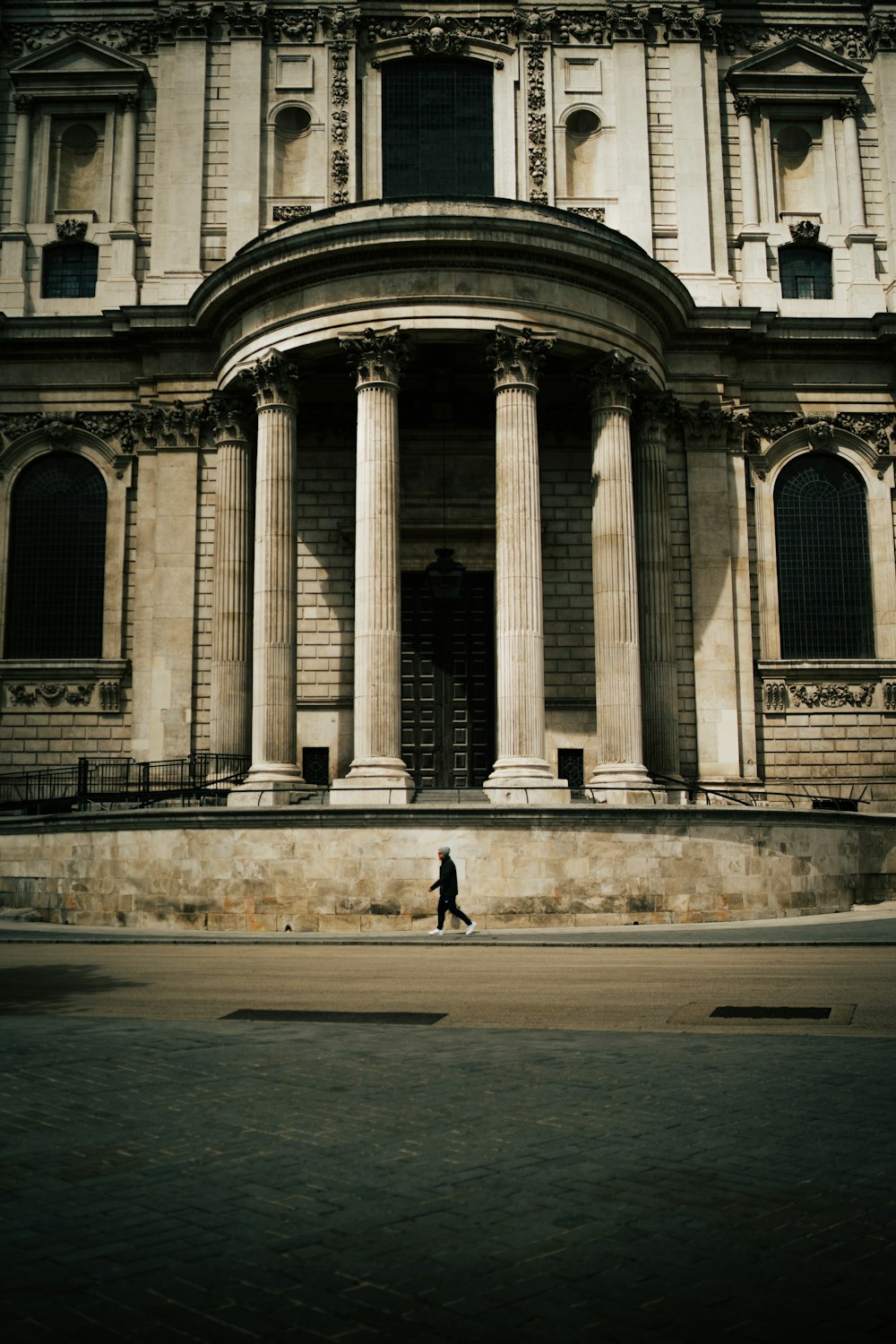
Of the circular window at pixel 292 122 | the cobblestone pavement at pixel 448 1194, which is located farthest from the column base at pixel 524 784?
the circular window at pixel 292 122

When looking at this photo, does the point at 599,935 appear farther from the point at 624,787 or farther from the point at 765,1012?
the point at 765,1012

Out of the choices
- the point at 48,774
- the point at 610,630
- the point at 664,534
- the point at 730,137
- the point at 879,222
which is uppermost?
the point at 730,137

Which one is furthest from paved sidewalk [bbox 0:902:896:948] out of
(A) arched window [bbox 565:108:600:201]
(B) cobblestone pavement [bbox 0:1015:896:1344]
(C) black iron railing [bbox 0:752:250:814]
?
(A) arched window [bbox 565:108:600:201]

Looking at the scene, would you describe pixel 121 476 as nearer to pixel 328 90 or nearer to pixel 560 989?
pixel 328 90

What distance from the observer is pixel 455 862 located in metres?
26.6

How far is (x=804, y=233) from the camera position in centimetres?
3891

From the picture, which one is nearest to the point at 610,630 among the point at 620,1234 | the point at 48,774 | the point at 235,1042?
the point at 48,774

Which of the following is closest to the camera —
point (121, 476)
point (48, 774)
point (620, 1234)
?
point (620, 1234)

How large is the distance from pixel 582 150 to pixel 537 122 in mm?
1549

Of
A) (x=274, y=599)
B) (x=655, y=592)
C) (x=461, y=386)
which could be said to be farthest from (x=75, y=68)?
(x=655, y=592)

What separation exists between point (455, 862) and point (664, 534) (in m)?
12.5

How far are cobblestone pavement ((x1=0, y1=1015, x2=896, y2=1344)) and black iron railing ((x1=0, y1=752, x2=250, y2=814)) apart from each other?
20.5 m

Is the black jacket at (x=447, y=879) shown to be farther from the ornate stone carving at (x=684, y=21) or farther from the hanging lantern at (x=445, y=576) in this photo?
the ornate stone carving at (x=684, y=21)

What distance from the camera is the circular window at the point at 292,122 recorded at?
3784 cm
